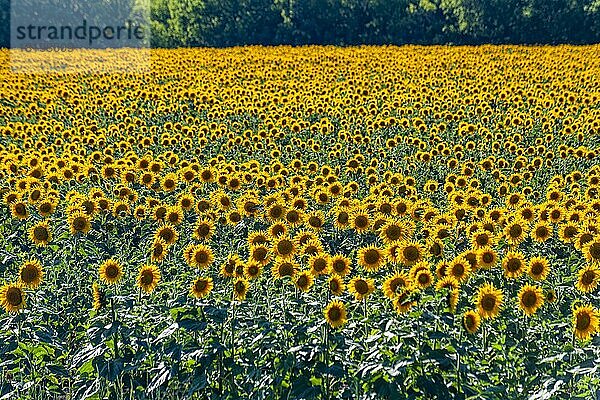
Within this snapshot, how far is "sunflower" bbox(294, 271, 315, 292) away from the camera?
454 cm

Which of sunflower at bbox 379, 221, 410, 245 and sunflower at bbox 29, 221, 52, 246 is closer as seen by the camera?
sunflower at bbox 379, 221, 410, 245

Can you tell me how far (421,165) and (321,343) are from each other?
19.0 ft

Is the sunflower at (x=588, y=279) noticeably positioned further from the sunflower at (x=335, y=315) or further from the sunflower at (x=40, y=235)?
the sunflower at (x=40, y=235)

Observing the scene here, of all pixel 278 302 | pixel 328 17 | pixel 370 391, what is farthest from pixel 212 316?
pixel 328 17

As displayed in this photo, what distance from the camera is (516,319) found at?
4379mm

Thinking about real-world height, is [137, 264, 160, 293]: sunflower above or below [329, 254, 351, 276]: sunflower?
below

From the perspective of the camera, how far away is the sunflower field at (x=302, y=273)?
13.3 feet

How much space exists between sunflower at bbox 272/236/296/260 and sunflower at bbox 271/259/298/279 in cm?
11

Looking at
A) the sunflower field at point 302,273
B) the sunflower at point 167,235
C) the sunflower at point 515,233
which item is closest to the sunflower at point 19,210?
the sunflower field at point 302,273

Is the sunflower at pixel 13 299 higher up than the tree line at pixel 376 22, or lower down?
lower down

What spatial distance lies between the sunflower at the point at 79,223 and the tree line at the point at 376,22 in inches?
1024

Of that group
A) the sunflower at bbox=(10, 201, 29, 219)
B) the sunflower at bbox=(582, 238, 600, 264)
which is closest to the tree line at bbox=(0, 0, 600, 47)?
the sunflower at bbox=(10, 201, 29, 219)

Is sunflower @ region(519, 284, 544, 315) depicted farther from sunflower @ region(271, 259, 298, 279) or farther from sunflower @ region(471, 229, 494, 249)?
sunflower @ region(271, 259, 298, 279)

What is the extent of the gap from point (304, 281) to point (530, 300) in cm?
117
